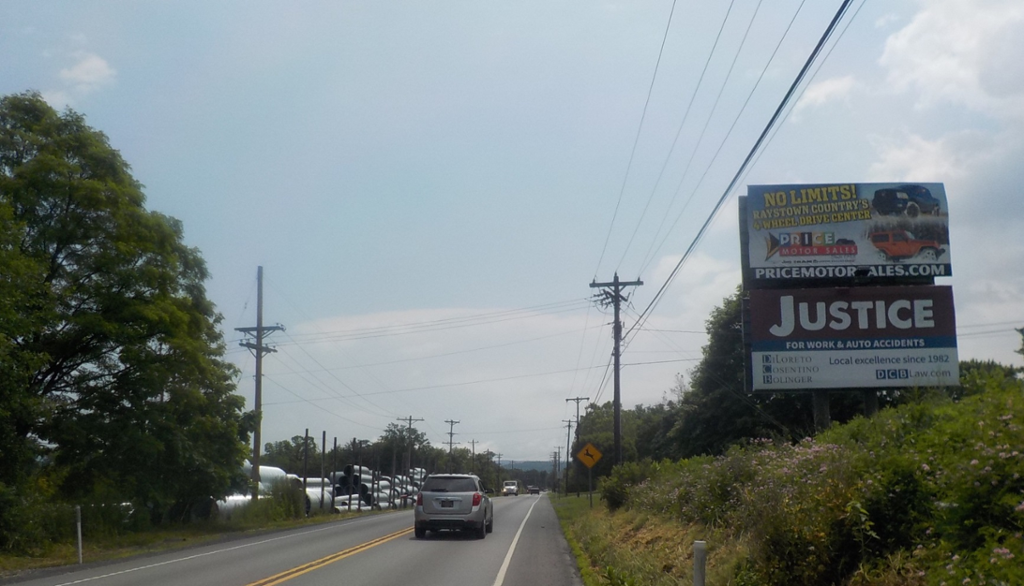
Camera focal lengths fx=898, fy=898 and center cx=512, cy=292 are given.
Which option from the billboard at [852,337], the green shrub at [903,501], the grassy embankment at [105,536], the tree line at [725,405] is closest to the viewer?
the green shrub at [903,501]

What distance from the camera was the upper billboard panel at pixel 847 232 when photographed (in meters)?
23.8

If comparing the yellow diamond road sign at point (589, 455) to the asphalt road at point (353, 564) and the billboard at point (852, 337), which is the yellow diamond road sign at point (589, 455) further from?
the billboard at point (852, 337)

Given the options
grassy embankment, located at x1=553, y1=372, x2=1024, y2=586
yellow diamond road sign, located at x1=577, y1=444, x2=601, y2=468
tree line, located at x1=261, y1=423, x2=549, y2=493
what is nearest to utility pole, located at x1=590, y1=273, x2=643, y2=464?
yellow diamond road sign, located at x1=577, y1=444, x2=601, y2=468

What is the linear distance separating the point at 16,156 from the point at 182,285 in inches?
280

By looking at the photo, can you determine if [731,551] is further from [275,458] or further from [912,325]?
[275,458]

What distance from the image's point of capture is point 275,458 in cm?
12269

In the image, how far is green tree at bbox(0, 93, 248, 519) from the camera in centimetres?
2598

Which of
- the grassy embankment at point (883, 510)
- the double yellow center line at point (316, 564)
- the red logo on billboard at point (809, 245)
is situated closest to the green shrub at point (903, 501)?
the grassy embankment at point (883, 510)

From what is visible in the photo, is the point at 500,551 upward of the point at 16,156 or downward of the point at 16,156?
downward

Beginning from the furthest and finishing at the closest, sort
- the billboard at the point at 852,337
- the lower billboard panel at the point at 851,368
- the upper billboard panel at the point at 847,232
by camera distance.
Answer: the upper billboard panel at the point at 847,232 < the billboard at the point at 852,337 < the lower billboard panel at the point at 851,368

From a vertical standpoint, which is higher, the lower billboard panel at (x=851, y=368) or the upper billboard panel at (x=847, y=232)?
the upper billboard panel at (x=847, y=232)

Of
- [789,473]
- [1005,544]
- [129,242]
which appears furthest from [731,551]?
[129,242]

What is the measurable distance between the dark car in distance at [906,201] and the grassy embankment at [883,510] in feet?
38.6

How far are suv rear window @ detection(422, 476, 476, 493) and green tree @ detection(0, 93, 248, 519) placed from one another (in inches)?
357
